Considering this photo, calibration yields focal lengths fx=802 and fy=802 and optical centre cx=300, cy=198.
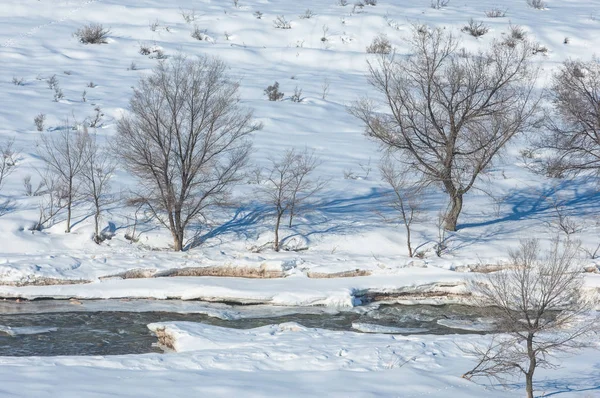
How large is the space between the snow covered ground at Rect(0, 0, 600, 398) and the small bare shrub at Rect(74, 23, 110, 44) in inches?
21.2

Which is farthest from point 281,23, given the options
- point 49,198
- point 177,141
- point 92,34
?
point 49,198

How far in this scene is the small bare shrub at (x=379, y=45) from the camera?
126 ft

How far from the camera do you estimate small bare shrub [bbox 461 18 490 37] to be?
40.1 m

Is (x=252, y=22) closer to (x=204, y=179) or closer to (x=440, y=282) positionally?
(x=204, y=179)

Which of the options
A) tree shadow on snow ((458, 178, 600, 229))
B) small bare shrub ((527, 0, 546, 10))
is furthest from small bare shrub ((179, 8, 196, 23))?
tree shadow on snow ((458, 178, 600, 229))

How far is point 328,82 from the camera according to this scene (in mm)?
36625

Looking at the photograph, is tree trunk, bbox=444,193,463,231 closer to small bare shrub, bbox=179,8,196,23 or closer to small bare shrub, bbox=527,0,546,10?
small bare shrub, bbox=179,8,196,23

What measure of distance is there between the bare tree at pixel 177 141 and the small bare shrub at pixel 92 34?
16.0 m

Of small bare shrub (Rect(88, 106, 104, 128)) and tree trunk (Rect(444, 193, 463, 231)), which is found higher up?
small bare shrub (Rect(88, 106, 104, 128))

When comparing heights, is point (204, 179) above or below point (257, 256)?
above

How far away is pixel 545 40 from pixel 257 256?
23016mm

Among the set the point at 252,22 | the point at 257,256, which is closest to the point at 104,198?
the point at 257,256

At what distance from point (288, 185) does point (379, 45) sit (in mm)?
15472

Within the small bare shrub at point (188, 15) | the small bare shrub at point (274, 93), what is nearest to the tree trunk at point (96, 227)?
the small bare shrub at point (274, 93)
